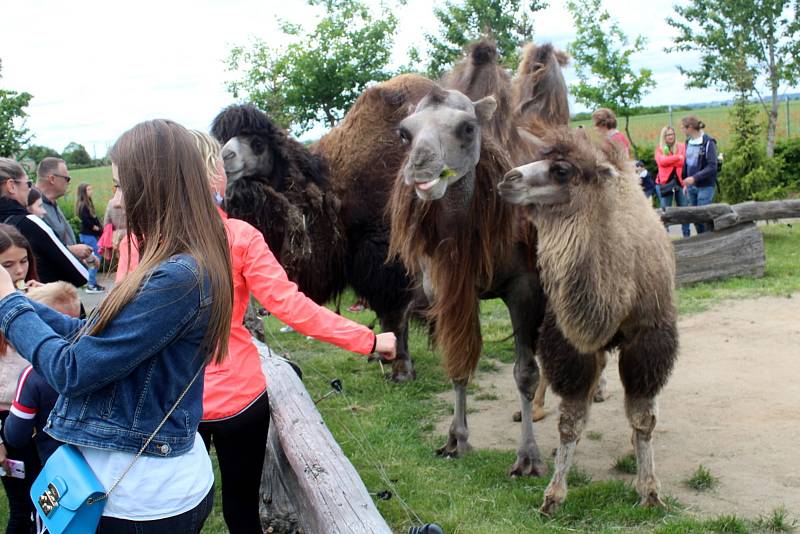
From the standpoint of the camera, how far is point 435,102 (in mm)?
4449

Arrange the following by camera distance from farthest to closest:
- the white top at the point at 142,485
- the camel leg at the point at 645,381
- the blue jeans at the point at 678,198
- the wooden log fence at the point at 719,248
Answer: the blue jeans at the point at 678,198 < the wooden log fence at the point at 719,248 < the camel leg at the point at 645,381 < the white top at the point at 142,485

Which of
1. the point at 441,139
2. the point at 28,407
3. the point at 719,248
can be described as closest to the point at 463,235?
the point at 441,139

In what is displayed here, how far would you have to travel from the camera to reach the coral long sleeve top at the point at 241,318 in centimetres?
271

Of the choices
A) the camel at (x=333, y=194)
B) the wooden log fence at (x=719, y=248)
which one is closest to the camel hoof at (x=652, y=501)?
the camel at (x=333, y=194)

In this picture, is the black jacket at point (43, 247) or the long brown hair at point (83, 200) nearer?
the black jacket at point (43, 247)

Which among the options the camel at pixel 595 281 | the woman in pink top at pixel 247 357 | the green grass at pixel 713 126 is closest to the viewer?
the woman in pink top at pixel 247 357

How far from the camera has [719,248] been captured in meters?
9.55

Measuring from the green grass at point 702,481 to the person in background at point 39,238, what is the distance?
3878mm

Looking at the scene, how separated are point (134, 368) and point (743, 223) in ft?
30.5

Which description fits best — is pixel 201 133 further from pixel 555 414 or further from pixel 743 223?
pixel 743 223

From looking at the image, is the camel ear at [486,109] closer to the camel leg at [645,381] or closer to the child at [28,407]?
the camel leg at [645,381]

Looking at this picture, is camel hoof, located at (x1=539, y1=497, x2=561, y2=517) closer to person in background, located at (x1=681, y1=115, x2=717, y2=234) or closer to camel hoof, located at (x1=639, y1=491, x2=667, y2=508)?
camel hoof, located at (x1=639, y1=491, x2=667, y2=508)

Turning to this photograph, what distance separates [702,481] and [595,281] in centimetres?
157

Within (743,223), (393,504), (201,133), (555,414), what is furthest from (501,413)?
(743,223)
